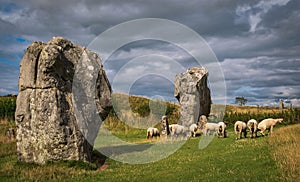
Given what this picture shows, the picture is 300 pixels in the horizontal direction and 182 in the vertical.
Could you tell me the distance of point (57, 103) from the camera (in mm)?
17906

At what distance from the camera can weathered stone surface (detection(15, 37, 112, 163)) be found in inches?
697

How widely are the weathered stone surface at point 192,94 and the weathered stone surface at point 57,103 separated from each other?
1926cm

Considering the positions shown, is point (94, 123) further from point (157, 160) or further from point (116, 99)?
point (116, 99)

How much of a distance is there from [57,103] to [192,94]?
77.1 ft

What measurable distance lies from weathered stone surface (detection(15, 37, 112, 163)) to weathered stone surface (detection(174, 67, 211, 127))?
63.2 feet

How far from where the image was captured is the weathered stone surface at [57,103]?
697 inches

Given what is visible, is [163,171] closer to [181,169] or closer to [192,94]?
[181,169]

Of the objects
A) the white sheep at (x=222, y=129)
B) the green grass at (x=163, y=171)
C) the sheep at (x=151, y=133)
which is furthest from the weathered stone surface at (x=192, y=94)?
the green grass at (x=163, y=171)

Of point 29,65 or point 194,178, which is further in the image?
point 29,65

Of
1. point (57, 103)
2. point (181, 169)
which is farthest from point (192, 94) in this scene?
point (181, 169)

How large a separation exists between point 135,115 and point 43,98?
37807 mm

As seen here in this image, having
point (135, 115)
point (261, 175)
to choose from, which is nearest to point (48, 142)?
point (261, 175)

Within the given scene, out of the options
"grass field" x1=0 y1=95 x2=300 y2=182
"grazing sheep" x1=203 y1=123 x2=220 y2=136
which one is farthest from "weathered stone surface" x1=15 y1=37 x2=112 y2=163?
"grazing sheep" x1=203 y1=123 x2=220 y2=136

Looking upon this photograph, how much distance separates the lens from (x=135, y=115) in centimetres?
5544
